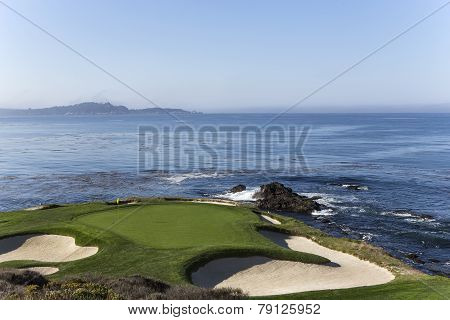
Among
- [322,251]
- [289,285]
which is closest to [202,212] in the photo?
[322,251]

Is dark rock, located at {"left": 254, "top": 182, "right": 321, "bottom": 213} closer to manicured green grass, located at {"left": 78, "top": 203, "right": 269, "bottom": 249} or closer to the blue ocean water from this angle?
the blue ocean water

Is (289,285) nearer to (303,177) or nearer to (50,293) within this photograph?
(50,293)

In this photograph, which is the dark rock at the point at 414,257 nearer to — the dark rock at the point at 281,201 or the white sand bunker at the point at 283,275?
the white sand bunker at the point at 283,275

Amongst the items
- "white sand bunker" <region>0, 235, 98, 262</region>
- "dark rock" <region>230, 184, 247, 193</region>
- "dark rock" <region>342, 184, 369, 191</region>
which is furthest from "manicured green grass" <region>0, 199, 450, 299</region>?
"dark rock" <region>342, 184, 369, 191</region>

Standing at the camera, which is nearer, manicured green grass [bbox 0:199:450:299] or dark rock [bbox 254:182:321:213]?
manicured green grass [bbox 0:199:450:299]

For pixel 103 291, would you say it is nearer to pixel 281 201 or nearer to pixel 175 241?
pixel 175 241

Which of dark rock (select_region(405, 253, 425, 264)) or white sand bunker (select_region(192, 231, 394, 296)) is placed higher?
white sand bunker (select_region(192, 231, 394, 296))

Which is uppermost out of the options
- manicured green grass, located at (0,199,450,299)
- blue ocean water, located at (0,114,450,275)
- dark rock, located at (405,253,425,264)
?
manicured green grass, located at (0,199,450,299)
